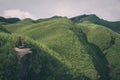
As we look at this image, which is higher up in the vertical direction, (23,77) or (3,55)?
(3,55)

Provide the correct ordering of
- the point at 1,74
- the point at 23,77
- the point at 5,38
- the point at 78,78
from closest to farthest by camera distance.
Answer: the point at 1,74 → the point at 23,77 → the point at 5,38 → the point at 78,78

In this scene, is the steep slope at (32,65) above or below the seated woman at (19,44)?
below

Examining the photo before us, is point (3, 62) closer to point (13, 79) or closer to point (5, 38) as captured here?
point (13, 79)

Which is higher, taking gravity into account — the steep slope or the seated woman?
the seated woman

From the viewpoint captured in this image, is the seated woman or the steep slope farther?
the seated woman

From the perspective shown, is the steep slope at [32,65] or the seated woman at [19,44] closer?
the steep slope at [32,65]

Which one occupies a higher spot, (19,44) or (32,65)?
(19,44)

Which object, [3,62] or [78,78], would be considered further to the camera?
[78,78]

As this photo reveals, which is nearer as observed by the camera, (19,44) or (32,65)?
(32,65)

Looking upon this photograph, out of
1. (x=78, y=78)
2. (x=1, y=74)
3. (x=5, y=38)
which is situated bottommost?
(x=78, y=78)

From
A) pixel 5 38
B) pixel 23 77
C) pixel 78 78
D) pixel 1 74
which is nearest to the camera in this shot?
pixel 1 74

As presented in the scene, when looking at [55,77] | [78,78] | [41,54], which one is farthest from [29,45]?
[78,78]
